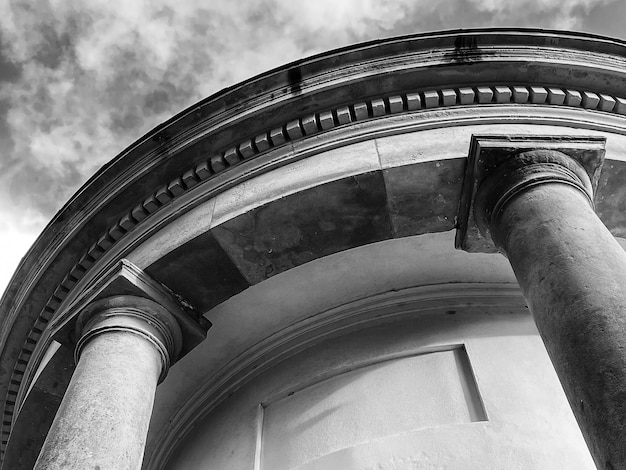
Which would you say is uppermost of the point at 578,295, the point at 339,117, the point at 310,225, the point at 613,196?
the point at 339,117

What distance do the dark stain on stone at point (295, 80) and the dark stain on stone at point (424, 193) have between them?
182 centimetres

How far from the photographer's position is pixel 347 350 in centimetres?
809

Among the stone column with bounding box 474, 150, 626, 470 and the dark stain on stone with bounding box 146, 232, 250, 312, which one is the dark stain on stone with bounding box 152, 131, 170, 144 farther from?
the stone column with bounding box 474, 150, 626, 470

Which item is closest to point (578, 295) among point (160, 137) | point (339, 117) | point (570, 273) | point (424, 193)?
point (570, 273)

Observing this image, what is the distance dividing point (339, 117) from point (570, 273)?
3.79 meters

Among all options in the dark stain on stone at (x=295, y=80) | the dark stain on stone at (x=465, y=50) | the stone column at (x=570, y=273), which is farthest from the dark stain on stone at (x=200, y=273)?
the dark stain on stone at (x=465, y=50)

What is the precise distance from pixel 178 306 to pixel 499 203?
3490 millimetres

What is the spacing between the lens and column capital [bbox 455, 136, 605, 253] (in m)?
6.26

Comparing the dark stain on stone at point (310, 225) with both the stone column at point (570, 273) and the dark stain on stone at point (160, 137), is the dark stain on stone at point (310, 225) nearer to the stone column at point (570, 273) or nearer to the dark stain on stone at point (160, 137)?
the stone column at point (570, 273)

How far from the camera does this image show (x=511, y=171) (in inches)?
253

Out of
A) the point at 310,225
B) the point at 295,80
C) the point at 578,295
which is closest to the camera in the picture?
the point at 578,295

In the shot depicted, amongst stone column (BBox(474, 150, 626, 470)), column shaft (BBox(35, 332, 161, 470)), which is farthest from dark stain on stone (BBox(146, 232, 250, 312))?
stone column (BBox(474, 150, 626, 470))

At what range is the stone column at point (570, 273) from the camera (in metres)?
4.09

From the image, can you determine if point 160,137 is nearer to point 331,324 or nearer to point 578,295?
point 331,324
